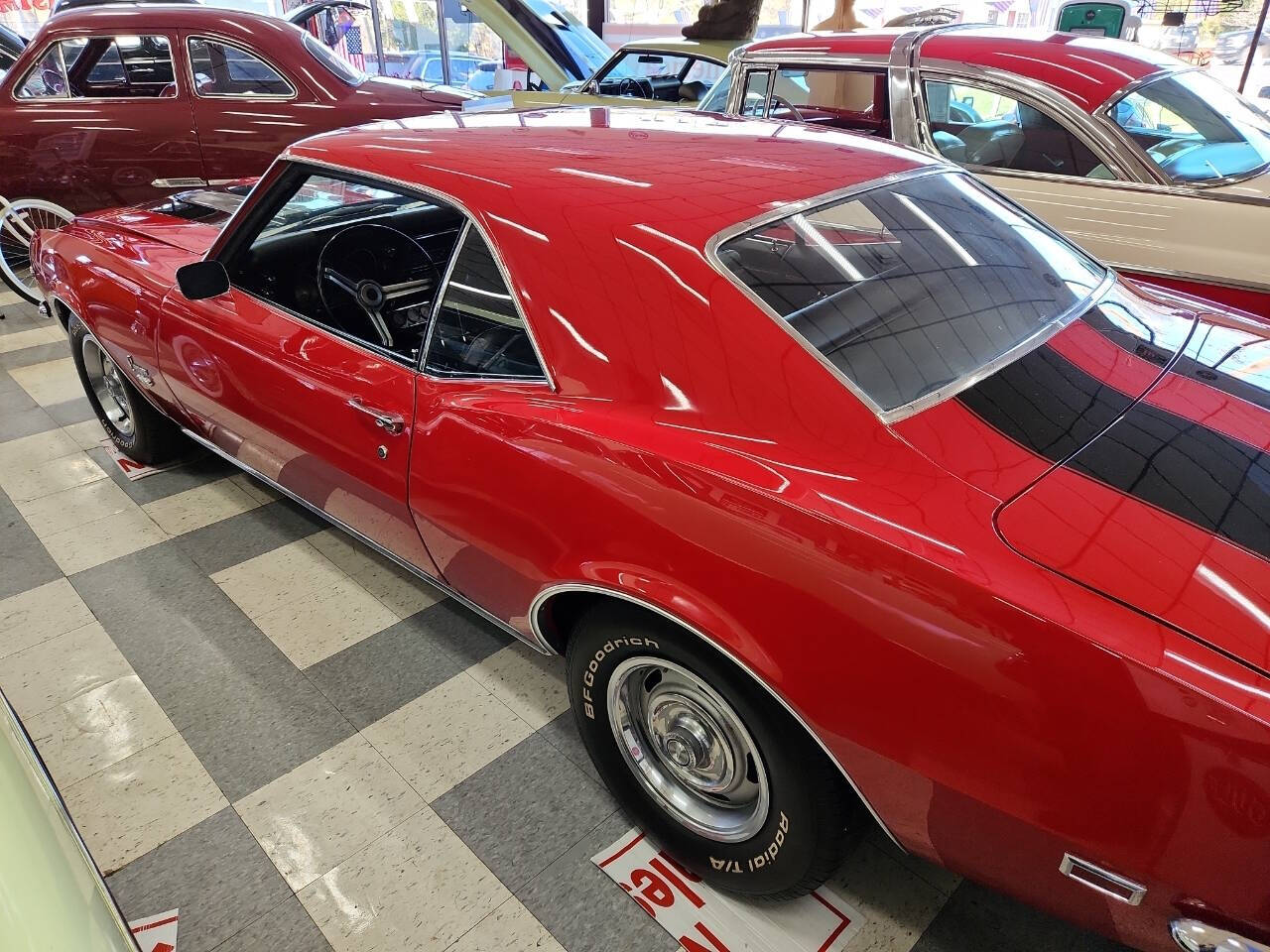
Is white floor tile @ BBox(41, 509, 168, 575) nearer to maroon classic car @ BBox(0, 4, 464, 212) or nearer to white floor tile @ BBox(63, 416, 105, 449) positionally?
white floor tile @ BBox(63, 416, 105, 449)

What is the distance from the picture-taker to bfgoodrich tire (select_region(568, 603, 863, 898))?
4.74 ft

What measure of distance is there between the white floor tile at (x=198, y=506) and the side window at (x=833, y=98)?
3200mm

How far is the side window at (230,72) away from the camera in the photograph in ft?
17.5

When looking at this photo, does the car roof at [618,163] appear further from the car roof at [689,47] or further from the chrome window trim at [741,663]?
the car roof at [689,47]

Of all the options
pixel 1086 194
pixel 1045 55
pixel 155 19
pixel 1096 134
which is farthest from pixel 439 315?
pixel 155 19

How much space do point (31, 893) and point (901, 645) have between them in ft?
3.78

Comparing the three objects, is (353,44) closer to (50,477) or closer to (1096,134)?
(50,477)

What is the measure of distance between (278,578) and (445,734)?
978 millimetres

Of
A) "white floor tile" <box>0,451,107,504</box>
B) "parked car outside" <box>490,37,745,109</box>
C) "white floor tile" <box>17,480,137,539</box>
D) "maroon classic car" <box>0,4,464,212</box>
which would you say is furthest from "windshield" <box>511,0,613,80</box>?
"white floor tile" <box>17,480,137,539</box>

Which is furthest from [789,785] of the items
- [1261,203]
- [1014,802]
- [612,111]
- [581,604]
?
[1261,203]

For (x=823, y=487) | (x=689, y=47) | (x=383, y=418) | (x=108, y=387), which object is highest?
(x=689, y=47)

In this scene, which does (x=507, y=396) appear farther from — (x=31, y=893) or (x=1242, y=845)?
(x=1242, y=845)

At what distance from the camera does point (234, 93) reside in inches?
213

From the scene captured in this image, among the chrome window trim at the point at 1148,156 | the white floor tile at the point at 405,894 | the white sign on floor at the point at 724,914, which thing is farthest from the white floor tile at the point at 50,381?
the chrome window trim at the point at 1148,156
